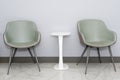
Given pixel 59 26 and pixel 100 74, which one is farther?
pixel 59 26

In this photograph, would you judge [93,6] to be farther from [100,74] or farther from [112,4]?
[100,74]

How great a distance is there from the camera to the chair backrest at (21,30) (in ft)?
11.6

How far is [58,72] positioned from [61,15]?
108cm

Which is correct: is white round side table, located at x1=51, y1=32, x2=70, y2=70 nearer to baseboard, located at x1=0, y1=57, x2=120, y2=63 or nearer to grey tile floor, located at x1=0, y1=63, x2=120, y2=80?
grey tile floor, located at x1=0, y1=63, x2=120, y2=80

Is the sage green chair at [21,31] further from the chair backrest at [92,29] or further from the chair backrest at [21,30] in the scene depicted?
the chair backrest at [92,29]

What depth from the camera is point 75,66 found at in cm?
355

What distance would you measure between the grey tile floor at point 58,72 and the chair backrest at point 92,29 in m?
0.52

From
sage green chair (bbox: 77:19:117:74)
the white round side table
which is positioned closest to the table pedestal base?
the white round side table

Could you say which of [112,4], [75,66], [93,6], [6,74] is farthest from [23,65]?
[112,4]

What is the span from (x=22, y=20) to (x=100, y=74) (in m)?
1.73

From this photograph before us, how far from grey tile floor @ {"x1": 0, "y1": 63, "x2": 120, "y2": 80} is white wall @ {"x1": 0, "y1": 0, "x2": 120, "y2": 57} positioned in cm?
33

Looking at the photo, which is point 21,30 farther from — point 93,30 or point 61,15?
point 93,30

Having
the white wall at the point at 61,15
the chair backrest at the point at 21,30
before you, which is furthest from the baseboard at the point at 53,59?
the chair backrest at the point at 21,30

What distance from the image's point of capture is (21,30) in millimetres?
3592
